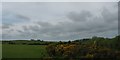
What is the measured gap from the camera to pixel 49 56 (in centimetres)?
2558

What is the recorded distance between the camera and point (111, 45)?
975 inches

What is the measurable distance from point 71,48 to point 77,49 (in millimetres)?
605

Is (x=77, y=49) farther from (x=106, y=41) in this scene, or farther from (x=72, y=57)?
(x=106, y=41)

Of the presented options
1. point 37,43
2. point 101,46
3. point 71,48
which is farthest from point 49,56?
point 37,43

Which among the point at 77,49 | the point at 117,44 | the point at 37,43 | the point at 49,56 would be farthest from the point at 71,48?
the point at 37,43

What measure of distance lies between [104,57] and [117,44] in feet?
9.32

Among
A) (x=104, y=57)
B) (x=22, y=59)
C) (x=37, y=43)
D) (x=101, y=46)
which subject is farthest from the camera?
(x=37, y=43)

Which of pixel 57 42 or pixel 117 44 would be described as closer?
pixel 117 44

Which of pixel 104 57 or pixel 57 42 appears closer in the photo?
pixel 104 57

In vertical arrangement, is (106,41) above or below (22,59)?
above

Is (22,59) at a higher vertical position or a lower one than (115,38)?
lower

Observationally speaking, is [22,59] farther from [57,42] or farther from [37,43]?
[37,43]

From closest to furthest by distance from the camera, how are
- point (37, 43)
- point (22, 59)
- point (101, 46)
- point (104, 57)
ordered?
point (104, 57), point (101, 46), point (22, 59), point (37, 43)

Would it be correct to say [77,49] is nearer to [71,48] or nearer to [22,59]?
[71,48]
